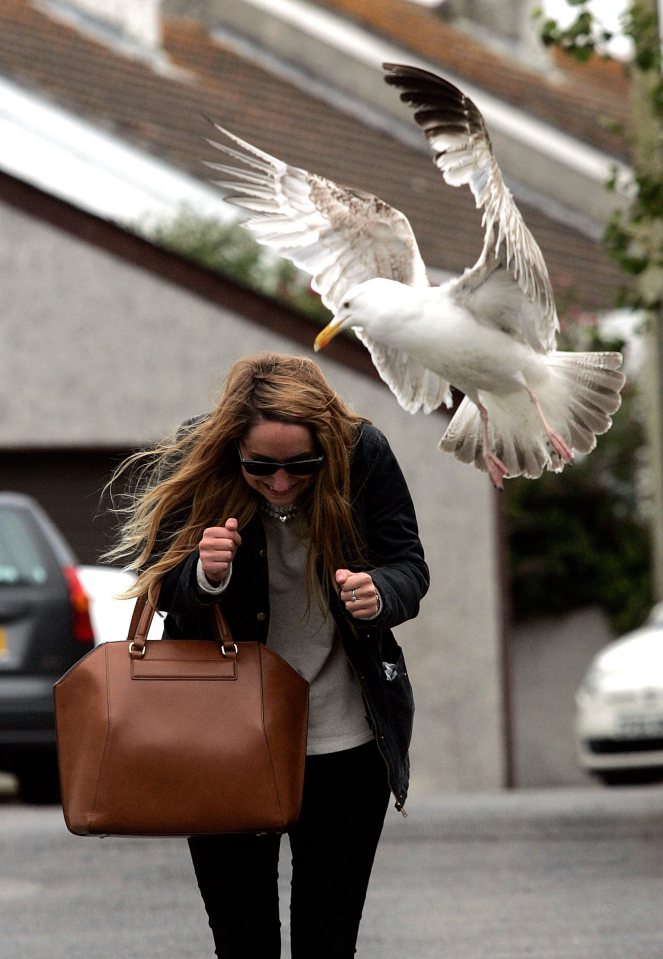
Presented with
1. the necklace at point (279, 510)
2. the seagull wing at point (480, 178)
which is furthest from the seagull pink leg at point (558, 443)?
the necklace at point (279, 510)

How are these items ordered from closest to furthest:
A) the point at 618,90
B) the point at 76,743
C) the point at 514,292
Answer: the point at 76,743 → the point at 514,292 → the point at 618,90

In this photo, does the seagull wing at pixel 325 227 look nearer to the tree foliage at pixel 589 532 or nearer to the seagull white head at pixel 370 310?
the seagull white head at pixel 370 310

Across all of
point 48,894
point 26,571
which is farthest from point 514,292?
point 26,571

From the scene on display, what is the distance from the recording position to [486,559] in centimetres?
1420

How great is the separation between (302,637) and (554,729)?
14804 millimetres

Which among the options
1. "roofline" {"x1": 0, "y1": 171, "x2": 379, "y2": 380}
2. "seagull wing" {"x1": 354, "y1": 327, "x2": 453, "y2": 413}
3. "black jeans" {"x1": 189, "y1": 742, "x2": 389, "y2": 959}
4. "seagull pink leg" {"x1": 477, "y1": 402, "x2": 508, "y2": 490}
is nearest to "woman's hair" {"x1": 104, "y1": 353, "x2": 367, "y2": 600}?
"black jeans" {"x1": 189, "y1": 742, "x2": 389, "y2": 959}

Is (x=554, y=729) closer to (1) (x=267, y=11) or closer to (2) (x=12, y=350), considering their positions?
(2) (x=12, y=350)

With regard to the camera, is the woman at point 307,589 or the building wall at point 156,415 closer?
the woman at point 307,589

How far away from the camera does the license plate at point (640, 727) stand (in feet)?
40.8

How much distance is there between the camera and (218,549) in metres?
3.58

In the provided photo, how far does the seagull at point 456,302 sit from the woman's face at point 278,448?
1170mm

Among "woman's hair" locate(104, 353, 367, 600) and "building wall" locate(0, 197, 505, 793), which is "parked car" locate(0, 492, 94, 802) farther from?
"woman's hair" locate(104, 353, 367, 600)

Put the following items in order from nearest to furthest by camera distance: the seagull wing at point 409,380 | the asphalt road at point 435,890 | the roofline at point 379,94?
the seagull wing at point 409,380 < the asphalt road at point 435,890 < the roofline at point 379,94

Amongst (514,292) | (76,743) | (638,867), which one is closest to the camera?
(76,743)
